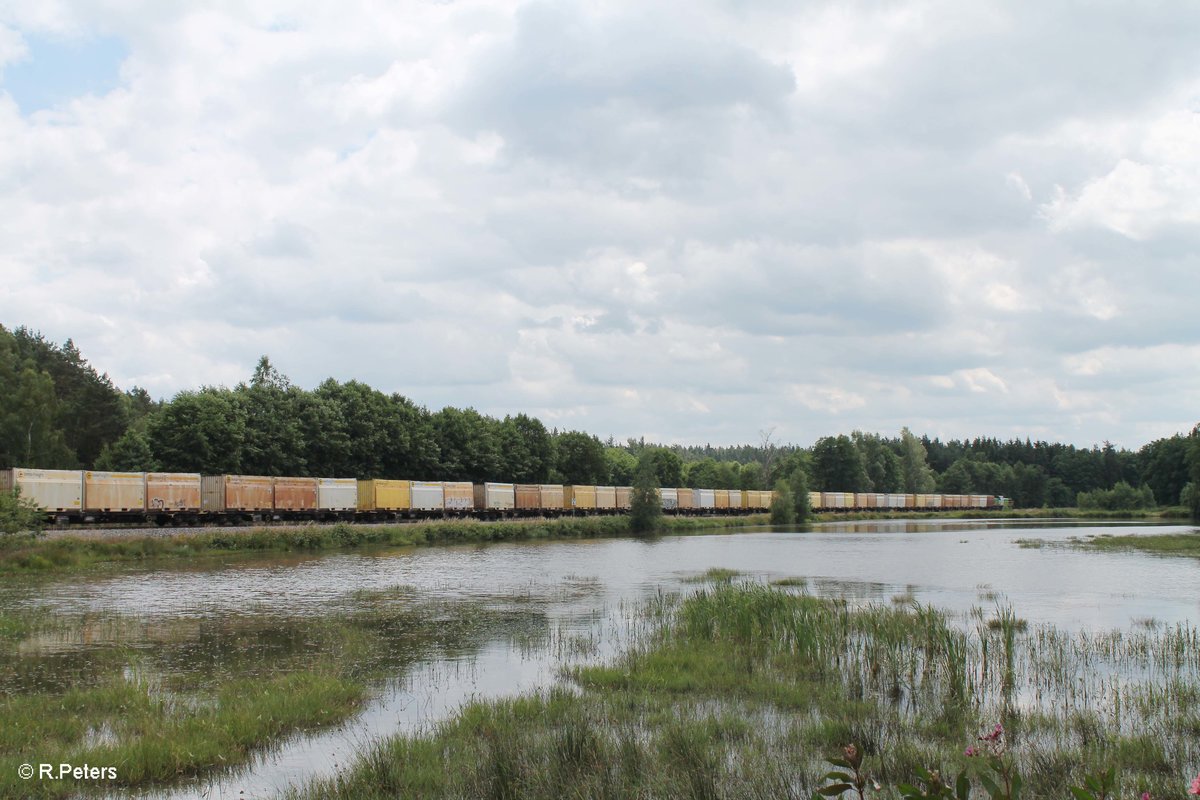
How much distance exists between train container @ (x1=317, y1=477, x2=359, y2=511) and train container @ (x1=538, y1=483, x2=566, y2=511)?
920 inches

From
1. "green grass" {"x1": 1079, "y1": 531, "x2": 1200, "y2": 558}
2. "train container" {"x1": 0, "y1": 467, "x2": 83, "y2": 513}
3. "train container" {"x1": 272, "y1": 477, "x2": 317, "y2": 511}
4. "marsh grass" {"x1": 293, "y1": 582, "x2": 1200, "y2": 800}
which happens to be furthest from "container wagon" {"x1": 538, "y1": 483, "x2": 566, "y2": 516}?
"marsh grass" {"x1": 293, "y1": 582, "x2": 1200, "y2": 800}

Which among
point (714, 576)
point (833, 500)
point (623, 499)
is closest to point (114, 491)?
point (714, 576)

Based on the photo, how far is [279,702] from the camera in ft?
41.2

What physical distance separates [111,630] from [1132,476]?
211219 millimetres

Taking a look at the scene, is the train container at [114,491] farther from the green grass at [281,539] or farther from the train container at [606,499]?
the train container at [606,499]

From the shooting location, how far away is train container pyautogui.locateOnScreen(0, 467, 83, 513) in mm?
43219

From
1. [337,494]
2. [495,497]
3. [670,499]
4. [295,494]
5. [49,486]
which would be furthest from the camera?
[670,499]

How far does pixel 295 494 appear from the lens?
205ft

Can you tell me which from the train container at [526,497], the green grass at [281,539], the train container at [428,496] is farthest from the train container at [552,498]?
the train container at [428,496]

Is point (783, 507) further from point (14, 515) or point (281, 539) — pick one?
point (14, 515)

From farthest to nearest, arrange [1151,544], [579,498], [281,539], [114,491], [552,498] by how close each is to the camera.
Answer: [579,498], [552,498], [1151,544], [281,539], [114,491]

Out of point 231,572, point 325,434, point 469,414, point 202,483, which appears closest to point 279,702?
point 231,572

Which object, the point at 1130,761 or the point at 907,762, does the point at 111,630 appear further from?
the point at 1130,761

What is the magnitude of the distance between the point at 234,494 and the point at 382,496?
14.2m
